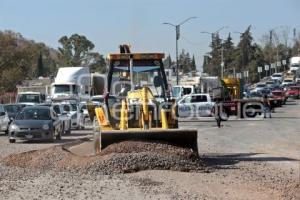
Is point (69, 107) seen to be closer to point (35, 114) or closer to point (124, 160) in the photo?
point (35, 114)

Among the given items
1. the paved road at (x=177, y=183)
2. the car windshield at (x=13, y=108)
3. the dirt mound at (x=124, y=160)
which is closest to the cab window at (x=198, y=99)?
the car windshield at (x=13, y=108)

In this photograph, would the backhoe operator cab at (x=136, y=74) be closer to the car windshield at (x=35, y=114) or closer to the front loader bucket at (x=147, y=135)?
the front loader bucket at (x=147, y=135)

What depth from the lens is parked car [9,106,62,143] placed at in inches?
1027

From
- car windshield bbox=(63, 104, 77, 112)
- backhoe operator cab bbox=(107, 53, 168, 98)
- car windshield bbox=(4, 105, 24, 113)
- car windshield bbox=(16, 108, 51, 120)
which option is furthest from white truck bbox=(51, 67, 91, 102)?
backhoe operator cab bbox=(107, 53, 168, 98)

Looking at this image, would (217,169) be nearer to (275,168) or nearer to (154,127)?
(275,168)

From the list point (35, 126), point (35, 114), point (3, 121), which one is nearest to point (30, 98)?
point (3, 121)

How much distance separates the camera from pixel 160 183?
1296cm

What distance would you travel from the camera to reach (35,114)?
27.6 m

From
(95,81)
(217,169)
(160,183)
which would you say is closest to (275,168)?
(217,169)

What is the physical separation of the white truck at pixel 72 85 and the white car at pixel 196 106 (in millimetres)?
8080

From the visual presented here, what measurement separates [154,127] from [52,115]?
1082 cm

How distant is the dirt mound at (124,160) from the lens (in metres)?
14.8

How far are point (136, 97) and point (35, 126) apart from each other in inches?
361

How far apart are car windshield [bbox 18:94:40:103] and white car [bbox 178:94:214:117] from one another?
10.1 m
